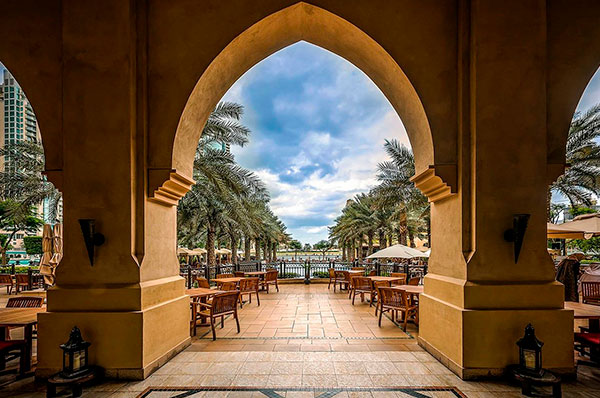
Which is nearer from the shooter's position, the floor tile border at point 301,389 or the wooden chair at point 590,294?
the floor tile border at point 301,389

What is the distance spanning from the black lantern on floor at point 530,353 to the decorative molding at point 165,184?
4.89 meters

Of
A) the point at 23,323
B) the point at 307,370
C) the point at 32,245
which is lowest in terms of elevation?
the point at 32,245

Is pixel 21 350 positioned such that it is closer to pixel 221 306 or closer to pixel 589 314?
pixel 221 306

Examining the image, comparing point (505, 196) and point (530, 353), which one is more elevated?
point (505, 196)

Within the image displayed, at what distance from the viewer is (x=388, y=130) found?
19.1 meters

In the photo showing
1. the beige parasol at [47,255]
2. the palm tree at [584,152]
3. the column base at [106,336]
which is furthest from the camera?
the palm tree at [584,152]

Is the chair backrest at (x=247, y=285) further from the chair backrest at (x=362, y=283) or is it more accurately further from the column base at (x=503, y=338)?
the column base at (x=503, y=338)

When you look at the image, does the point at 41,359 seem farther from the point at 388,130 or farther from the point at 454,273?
the point at 388,130

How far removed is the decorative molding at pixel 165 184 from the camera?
479 centimetres

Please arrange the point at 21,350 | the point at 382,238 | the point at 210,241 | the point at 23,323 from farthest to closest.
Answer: the point at 382,238 → the point at 210,241 → the point at 21,350 → the point at 23,323

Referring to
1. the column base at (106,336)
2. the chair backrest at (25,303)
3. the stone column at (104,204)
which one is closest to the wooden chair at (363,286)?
the stone column at (104,204)

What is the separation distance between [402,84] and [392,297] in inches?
176

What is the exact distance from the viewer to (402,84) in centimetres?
514

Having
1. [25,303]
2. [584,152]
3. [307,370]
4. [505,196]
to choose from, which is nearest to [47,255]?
[25,303]
